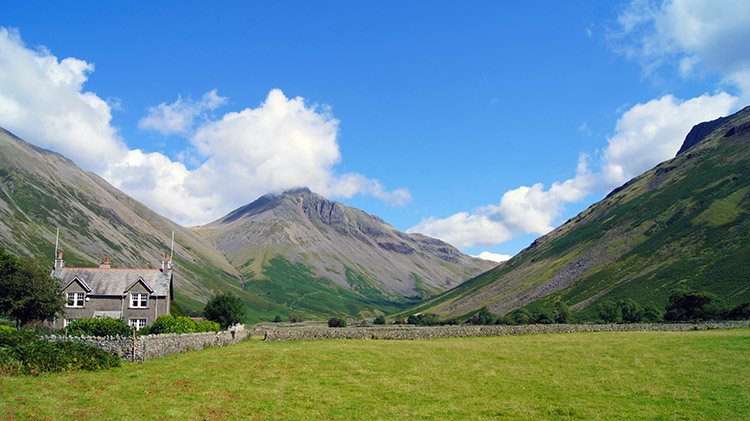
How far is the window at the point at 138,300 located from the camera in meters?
74.2

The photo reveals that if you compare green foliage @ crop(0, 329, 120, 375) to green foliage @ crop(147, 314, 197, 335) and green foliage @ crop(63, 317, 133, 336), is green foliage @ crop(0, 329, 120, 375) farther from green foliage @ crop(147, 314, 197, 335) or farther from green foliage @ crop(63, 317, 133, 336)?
green foliage @ crop(147, 314, 197, 335)

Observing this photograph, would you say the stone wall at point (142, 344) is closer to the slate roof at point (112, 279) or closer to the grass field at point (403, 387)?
the grass field at point (403, 387)

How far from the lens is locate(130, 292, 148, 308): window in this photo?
7425 cm

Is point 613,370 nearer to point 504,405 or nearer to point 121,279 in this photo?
point 504,405

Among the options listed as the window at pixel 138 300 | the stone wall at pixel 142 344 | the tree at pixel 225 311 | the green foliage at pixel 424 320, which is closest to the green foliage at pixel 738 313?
the green foliage at pixel 424 320

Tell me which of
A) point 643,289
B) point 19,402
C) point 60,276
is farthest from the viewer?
point 643,289

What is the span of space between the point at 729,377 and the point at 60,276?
84.6 metres

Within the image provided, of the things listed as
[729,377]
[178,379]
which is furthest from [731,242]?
[178,379]

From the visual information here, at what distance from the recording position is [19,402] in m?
20.1

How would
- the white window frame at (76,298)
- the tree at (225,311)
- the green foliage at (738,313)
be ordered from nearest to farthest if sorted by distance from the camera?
the white window frame at (76,298) < the tree at (225,311) < the green foliage at (738,313)

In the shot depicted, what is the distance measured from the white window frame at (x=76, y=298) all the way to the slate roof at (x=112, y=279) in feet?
4.63

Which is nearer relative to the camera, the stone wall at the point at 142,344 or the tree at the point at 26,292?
the stone wall at the point at 142,344

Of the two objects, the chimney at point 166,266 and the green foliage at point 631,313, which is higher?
the chimney at point 166,266

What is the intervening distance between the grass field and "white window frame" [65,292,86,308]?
145 feet
